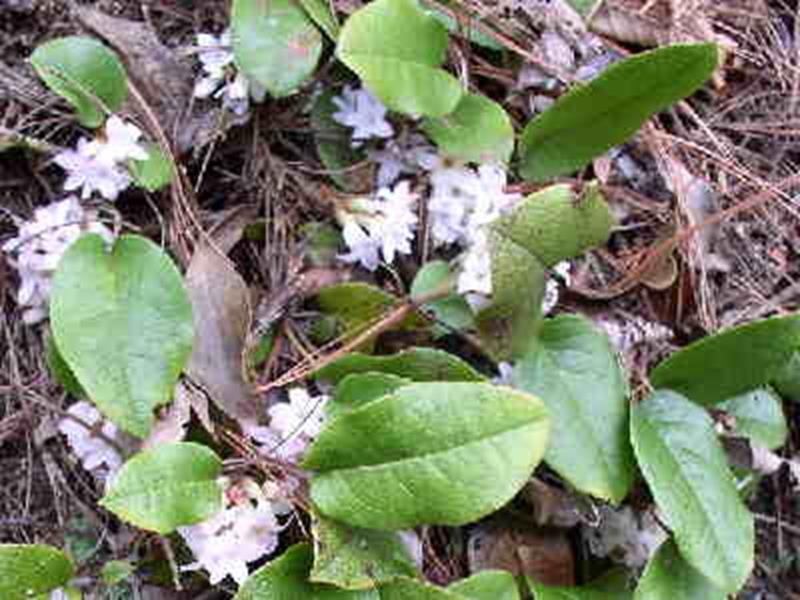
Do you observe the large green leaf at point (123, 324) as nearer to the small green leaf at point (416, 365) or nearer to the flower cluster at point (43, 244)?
the flower cluster at point (43, 244)

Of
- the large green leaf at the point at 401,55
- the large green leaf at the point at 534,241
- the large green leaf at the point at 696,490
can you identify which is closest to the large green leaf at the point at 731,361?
the large green leaf at the point at 696,490

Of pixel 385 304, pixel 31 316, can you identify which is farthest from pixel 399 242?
pixel 31 316

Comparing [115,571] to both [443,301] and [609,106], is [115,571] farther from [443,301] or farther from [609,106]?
[609,106]

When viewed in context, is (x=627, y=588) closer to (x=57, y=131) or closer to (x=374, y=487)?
(x=374, y=487)

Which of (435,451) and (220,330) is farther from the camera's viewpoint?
(220,330)

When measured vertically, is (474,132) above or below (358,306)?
above

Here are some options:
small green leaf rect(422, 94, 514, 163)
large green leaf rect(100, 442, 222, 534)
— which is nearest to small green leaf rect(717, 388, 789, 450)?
small green leaf rect(422, 94, 514, 163)

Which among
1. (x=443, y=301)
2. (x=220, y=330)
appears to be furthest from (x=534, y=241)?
(x=220, y=330)
